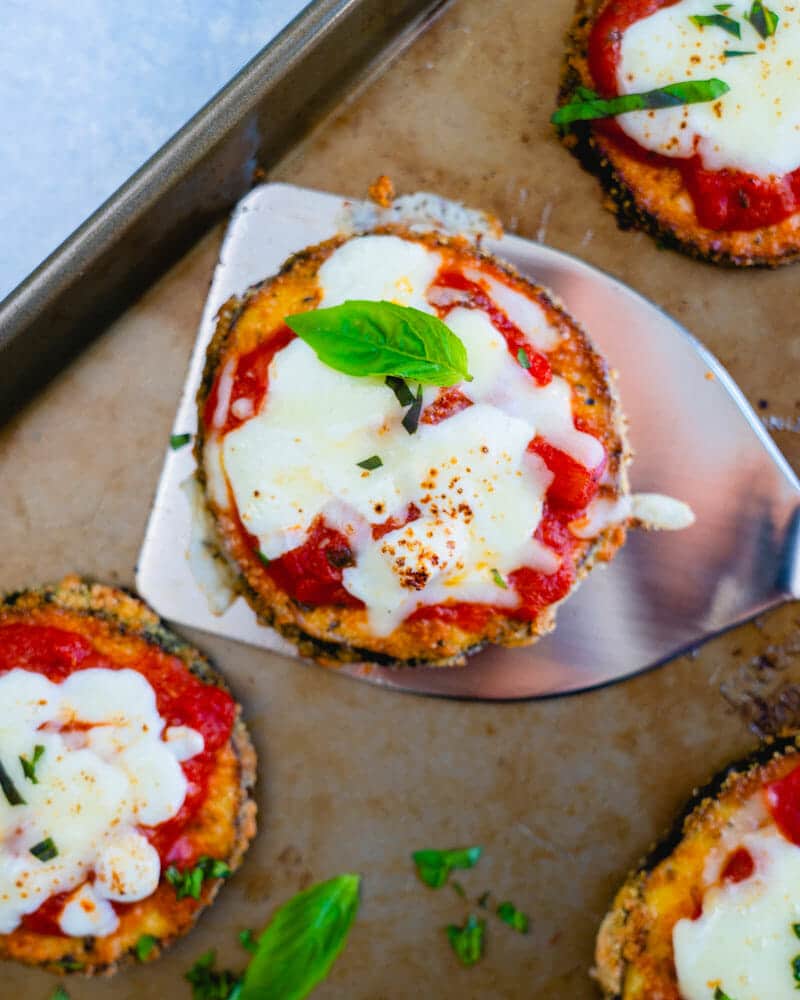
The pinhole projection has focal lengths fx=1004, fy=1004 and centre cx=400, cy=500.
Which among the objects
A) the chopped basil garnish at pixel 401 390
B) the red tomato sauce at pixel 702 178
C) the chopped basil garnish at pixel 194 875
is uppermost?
the red tomato sauce at pixel 702 178

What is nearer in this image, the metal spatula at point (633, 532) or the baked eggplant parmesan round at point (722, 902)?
the baked eggplant parmesan round at point (722, 902)

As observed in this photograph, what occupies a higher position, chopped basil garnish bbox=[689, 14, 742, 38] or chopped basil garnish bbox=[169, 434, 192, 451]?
chopped basil garnish bbox=[689, 14, 742, 38]

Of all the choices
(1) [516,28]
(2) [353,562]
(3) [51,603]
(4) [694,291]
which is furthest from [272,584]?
(1) [516,28]

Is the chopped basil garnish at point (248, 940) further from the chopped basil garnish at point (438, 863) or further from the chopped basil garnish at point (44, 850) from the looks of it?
the chopped basil garnish at point (44, 850)

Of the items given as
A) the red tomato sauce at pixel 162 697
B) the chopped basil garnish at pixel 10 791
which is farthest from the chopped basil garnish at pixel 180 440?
the chopped basil garnish at pixel 10 791

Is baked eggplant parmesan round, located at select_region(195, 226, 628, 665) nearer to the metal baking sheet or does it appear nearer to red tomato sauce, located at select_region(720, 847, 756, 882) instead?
the metal baking sheet

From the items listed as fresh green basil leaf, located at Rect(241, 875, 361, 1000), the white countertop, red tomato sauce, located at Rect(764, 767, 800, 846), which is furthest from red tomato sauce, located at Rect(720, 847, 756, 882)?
the white countertop

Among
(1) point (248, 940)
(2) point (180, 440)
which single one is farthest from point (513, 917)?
(2) point (180, 440)

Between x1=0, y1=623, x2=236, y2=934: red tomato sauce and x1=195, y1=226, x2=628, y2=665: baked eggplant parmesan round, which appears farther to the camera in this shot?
x1=0, y1=623, x2=236, y2=934: red tomato sauce
